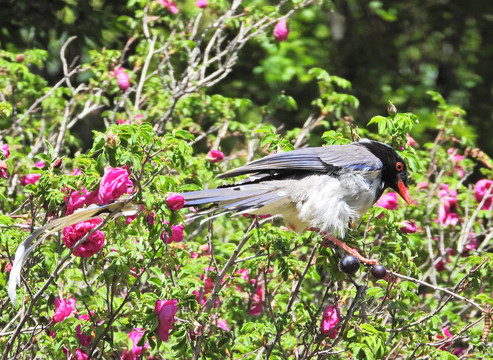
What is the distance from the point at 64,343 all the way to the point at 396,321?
185 centimetres

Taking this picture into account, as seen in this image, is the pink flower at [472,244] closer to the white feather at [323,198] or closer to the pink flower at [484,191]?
the pink flower at [484,191]

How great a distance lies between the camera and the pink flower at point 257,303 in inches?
191

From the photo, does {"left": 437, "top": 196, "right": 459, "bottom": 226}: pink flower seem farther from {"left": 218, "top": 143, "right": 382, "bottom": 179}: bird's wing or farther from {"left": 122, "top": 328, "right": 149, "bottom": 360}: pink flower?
{"left": 122, "top": 328, "right": 149, "bottom": 360}: pink flower

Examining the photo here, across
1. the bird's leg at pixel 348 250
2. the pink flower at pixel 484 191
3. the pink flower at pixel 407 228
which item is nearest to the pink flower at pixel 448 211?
the pink flower at pixel 484 191

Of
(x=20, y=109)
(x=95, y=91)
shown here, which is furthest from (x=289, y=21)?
(x=20, y=109)

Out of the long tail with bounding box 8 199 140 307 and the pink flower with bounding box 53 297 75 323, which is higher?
the long tail with bounding box 8 199 140 307

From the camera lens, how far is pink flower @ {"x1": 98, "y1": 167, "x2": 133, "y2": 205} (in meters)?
3.38

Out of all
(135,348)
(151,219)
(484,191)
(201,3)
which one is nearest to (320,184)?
(151,219)

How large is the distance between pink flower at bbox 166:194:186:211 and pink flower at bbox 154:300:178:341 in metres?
0.51

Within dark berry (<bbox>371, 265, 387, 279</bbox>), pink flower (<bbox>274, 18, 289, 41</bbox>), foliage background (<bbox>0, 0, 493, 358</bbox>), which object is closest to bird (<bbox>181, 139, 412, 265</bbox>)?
foliage background (<bbox>0, 0, 493, 358</bbox>)

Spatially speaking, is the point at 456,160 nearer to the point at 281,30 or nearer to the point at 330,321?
the point at 281,30

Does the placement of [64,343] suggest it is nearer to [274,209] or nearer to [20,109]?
[274,209]

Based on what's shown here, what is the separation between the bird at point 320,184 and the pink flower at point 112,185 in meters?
0.81

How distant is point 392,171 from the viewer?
468 cm
